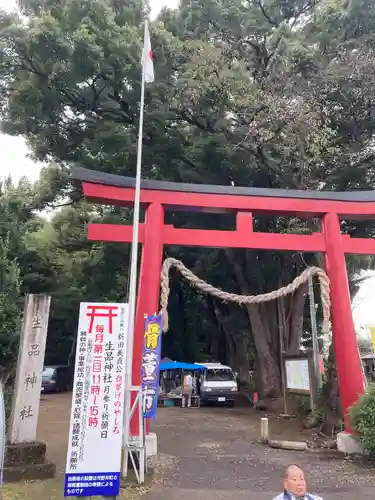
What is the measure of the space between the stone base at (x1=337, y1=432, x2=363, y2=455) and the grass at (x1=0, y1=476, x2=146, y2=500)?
14.3 feet

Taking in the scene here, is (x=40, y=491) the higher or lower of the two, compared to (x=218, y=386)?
lower

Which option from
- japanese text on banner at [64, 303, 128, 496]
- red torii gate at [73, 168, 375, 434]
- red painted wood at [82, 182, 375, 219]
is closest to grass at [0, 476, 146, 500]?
japanese text on banner at [64, 303, 128, 496]

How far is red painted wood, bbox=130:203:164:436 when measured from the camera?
28.3ft

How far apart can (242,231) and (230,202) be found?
667 mm

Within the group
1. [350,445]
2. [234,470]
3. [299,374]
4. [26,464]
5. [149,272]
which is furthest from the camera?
[299,374]

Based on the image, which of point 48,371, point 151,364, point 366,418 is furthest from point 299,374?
point 48,371

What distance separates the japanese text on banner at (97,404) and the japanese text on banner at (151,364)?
6.36 feet

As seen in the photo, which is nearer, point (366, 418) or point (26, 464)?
point (26, 464)

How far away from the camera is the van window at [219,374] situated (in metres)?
18.9

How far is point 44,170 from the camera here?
18.5m

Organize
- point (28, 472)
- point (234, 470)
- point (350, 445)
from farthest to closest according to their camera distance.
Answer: point (350, 445) → point (234, 470) → point (28, 472)

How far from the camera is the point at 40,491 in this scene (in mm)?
6117

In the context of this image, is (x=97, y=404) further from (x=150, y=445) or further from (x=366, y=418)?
(x=366, y=418)

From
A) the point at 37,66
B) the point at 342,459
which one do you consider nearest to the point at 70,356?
the point at 37,66
